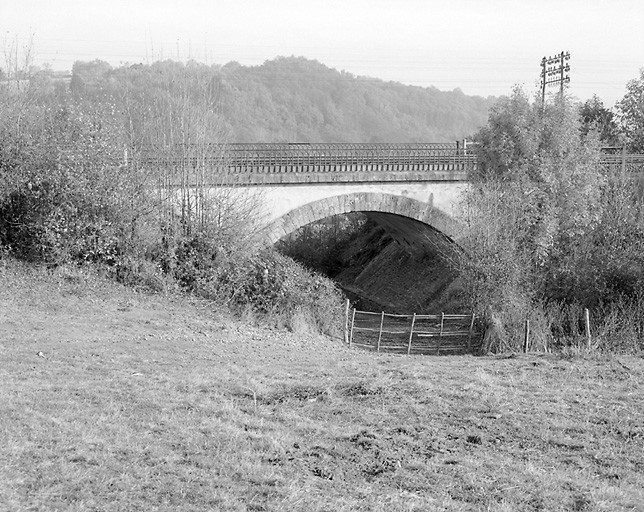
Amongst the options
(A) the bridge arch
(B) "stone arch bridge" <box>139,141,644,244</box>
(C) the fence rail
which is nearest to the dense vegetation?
(B) "stone arch bridge" <box>139,141,644,244</box>

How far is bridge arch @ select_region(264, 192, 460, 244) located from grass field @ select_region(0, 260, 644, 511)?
8576 mm

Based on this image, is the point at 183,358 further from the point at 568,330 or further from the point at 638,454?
the point at 568,330

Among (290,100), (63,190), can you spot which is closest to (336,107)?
(290,100)

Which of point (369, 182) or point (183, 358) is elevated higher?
point (369, 182)

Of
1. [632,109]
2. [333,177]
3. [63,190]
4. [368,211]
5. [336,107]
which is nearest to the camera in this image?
[63,190]

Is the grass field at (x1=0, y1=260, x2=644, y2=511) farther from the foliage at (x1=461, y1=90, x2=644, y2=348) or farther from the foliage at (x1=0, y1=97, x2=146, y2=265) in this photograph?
the foliage at (x1=461, y1=90, x2=644, y2=348)

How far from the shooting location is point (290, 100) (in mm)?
58625

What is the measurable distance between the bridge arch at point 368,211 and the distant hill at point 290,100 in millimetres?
3230

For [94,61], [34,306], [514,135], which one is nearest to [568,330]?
[514,135]

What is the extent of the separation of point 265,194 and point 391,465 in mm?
15210

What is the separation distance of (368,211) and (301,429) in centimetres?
1661

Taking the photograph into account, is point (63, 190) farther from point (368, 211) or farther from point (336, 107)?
point (336, 107)

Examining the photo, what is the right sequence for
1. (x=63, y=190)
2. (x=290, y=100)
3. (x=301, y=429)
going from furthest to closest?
1. (x=290, y=100)
2. (x=63, y=190)
3. (x=301, y=429)

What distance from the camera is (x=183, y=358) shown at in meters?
13.6
